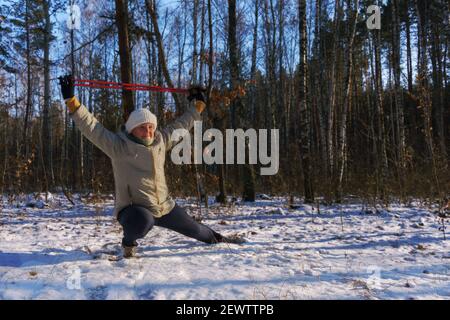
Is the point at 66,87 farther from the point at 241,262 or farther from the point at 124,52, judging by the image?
the point at 124,52

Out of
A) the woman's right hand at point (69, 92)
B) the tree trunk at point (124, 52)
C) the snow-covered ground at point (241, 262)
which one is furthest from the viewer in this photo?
the tree trunk at point (124, 52)

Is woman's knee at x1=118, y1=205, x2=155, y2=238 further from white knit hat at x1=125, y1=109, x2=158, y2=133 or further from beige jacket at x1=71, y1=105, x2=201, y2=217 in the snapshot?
white knit hat at x1=125, y1=109, x2=158, y2=133

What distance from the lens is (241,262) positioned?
3.33 metres

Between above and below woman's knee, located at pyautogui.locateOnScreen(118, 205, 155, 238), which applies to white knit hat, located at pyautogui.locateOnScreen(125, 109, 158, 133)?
above

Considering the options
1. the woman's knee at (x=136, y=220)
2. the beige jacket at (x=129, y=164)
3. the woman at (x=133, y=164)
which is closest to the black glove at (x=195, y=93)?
the woman at (x=133, y=164)

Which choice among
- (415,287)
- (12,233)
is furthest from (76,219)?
(415,287)

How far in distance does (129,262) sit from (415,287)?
238 cm

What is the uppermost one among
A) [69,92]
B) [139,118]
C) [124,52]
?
[124,52]

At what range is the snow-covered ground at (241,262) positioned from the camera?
2.58 m

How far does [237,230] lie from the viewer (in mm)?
5090

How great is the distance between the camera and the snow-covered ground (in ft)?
8.46

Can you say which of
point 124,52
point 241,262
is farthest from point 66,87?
point 124,52

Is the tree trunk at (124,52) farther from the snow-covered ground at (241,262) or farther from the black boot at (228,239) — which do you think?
the black boot at (228,239)

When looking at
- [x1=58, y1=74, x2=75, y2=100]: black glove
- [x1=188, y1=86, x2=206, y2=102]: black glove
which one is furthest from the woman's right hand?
[x1=188, y1=86, x2=206, y2=102]: black glove
